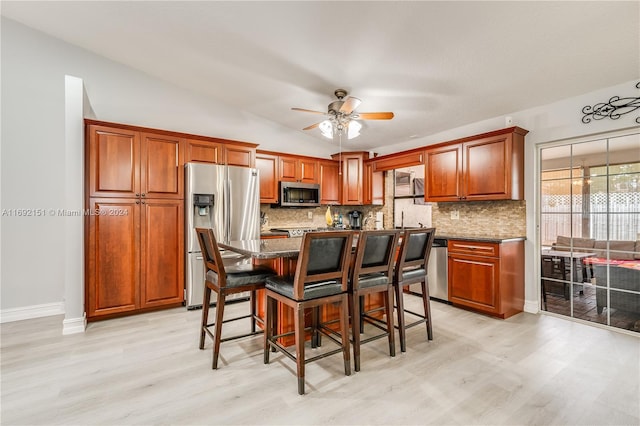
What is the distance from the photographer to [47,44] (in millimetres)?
3539

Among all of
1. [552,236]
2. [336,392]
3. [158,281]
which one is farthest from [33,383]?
[552,236]

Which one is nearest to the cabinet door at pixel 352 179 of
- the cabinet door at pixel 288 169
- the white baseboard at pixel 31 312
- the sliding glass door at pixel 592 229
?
the cabinet door at pixel 288 169

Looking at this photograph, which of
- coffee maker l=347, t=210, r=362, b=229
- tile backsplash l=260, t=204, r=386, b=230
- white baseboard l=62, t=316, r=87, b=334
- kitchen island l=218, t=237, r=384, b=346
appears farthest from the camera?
coffee maker l=347, t=210, r=362, b=229

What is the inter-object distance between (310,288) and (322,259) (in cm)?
21

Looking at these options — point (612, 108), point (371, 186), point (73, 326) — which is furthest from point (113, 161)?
point (612, 108)

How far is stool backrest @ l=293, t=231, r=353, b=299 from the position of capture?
1883 millimetres

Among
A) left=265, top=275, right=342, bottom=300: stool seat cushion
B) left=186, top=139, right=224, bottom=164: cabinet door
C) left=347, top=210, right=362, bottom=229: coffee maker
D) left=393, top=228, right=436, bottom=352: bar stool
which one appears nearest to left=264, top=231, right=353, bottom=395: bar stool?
left=265, top=275, right=342, bottom=300: stool seat cushion

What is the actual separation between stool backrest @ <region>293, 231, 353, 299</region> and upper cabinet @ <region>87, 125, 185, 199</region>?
2.45 metres

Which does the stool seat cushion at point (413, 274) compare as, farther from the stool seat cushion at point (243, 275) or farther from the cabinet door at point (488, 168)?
the cabinet door at point (488, 168)

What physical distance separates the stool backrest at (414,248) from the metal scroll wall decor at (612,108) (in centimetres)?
211

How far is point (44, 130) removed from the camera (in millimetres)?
3564

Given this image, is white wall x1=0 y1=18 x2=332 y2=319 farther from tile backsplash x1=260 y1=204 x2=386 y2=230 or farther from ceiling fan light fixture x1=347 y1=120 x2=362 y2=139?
ceiling fan light fixture x1=347 y1=120 x2=362 y2=139

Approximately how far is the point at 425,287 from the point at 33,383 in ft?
9.89

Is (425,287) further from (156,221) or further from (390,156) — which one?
(156,221)
